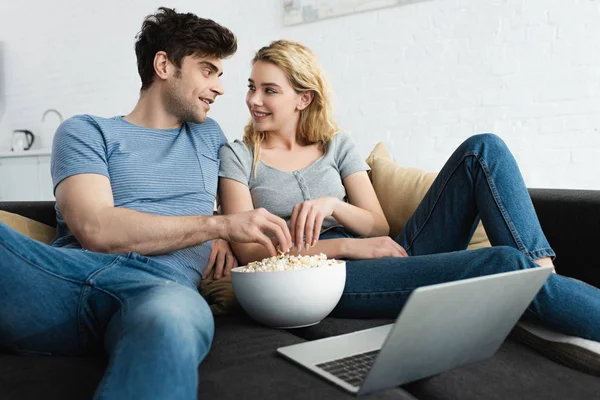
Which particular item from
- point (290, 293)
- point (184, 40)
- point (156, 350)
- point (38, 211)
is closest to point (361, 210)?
point (290, 293)

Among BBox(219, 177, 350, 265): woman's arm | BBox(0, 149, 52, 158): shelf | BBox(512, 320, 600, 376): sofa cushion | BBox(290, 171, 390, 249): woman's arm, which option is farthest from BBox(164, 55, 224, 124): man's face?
BBox(0, 149, 52, 158): shelf

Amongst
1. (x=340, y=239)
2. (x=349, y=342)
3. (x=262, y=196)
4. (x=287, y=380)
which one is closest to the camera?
(x=287, y=380)

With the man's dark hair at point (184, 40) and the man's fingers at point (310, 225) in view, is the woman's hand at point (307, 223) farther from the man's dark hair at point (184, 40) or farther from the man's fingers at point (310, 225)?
the man's dark hair at point (184, 40)

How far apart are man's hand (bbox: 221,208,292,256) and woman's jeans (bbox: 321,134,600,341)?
259 millimetres

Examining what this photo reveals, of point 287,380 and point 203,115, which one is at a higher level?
point 203,115

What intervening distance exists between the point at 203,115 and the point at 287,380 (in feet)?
3.57

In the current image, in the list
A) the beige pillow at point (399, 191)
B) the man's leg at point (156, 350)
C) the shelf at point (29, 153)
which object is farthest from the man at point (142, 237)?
the shelf at point (29, 153)

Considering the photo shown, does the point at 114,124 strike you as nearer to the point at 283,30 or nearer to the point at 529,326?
the point at 529,326

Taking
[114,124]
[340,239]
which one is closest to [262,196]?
[340,239]

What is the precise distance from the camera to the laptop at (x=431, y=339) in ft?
3.05

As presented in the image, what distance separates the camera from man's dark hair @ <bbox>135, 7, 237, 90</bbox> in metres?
1.95

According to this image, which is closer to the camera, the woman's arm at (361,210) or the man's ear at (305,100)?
the woman's arm at (361,210)

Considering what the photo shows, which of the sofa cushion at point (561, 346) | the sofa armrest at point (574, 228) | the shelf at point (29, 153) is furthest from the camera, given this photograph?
the shelf at point (29, 153)

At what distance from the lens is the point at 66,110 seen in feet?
17.1
